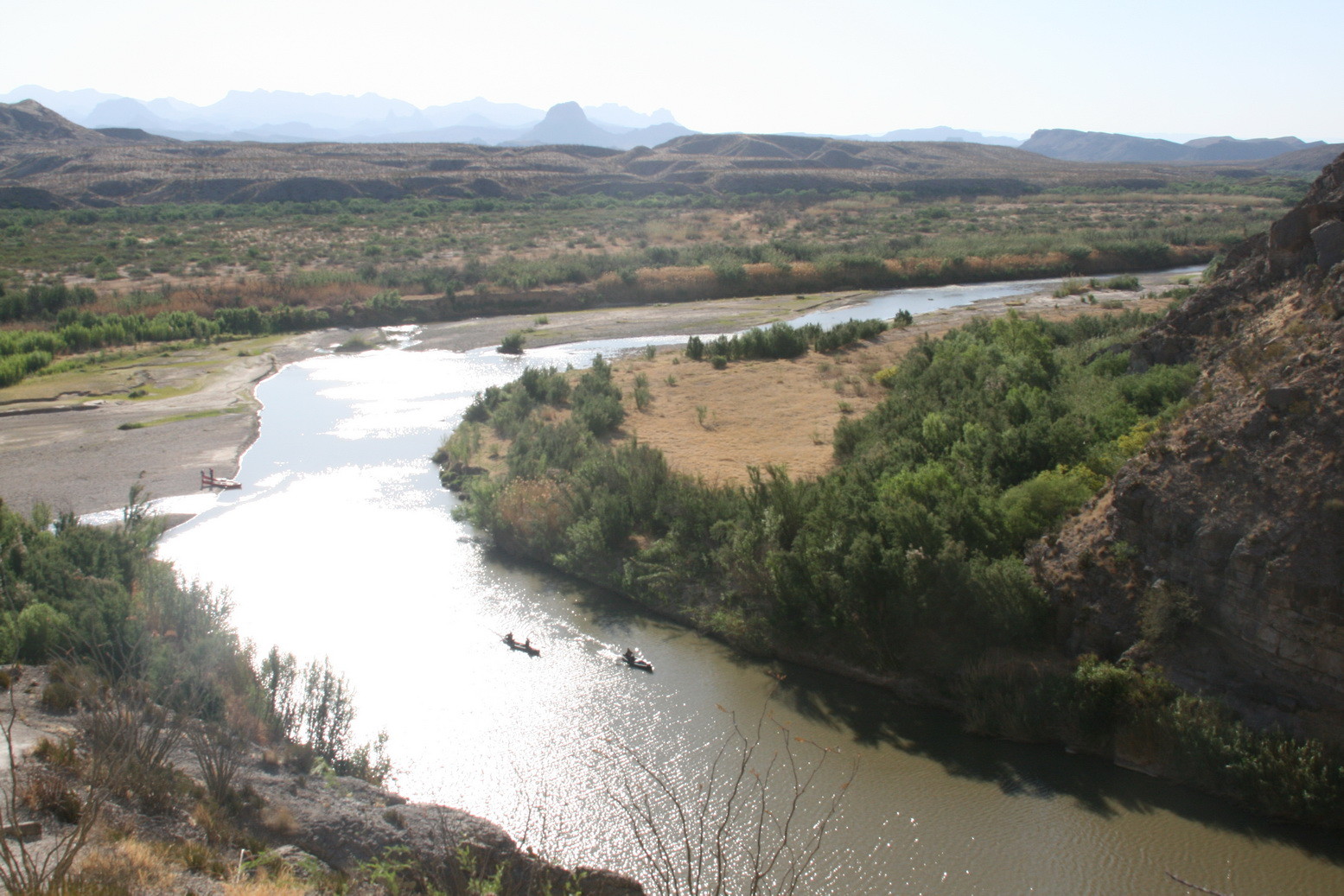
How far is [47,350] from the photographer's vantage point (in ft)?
97.8

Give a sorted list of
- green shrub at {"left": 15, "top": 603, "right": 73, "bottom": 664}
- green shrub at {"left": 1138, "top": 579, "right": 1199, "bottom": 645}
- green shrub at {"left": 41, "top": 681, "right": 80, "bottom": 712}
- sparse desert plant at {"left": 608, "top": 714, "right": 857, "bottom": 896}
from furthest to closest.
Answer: green shrub at {"left": 15, "top": 603, "right": 73, "bottom": 664} < green shrub at {"left": 1138, "top": 579, "right": 1199, "bottom": 645} < green shrub at {"left": 41, "top": 681, "right": 80, "bottom": 712} < sparse desert plant at {"left": 608, "top": 714, "right": 857, "bottom": 896}

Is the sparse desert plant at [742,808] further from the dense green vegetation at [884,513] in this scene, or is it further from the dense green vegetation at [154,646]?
the dense green vegetation at [154,646]

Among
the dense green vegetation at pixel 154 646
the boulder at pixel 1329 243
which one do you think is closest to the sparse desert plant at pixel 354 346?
the dense green vegetation at pixel 154 646

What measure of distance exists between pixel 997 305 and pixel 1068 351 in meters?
18.0

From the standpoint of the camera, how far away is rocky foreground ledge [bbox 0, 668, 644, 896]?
21.2 feet

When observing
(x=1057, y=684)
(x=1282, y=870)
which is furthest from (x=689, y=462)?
(x=1282, y=870)

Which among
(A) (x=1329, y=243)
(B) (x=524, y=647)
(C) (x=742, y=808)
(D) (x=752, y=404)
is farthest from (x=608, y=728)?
(D) (x=752, y=404)

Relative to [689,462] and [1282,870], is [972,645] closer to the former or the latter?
[1282,870]

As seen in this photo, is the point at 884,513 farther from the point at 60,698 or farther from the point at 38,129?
the point at 38,129

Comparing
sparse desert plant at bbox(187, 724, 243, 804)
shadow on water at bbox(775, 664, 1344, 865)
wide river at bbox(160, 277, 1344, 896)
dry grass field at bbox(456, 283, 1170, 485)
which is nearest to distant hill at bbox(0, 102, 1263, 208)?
dry grass field at bbox(456, 283, 1170, 485)

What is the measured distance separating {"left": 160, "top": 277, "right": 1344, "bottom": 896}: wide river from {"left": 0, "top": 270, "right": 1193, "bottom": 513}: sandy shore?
2.79m

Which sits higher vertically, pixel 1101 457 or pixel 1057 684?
pixel 1101 457

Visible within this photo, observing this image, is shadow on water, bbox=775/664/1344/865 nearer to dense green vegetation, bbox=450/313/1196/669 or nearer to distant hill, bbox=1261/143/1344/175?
dense green vegetation, bbox=450/313/1196/669

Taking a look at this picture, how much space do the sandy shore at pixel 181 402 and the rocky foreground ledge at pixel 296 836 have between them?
8.62 metres
